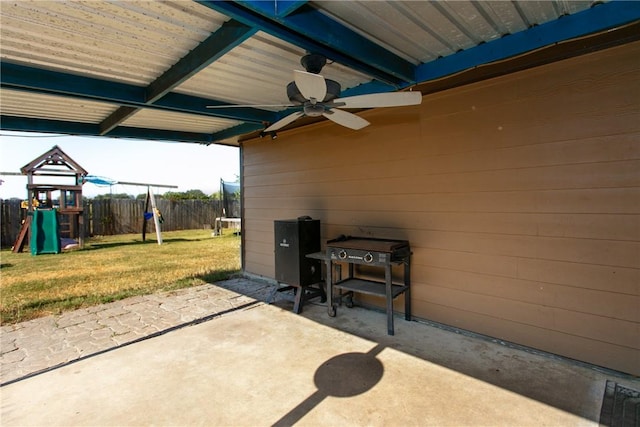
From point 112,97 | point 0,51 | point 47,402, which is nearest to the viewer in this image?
point 47,402

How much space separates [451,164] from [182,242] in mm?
9622

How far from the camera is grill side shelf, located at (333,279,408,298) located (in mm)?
3434

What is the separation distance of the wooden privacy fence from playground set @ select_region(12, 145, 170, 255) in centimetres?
106

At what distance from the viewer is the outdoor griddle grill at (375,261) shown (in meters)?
3.27

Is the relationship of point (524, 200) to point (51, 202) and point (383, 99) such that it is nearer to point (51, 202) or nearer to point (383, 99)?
point (383, 99)

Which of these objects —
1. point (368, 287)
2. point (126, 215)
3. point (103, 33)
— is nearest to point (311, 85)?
point (103, 33)

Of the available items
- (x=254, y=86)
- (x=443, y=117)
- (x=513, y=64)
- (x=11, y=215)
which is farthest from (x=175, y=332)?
(x=11, y=215)

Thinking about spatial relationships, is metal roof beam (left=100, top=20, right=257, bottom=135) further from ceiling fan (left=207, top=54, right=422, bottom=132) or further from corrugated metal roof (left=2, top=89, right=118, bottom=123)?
corrugated metal roof (left=2, top=89, right=118, bottom=123)

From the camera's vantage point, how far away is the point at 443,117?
338cm

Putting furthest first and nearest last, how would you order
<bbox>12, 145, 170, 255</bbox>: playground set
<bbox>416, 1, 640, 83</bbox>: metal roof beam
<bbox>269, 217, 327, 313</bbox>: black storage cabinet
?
<bbox>12, 145, 170, 255</bbox>: playground set, <bbox>269, 217, 327, 313</bbox>: black storage cabinet, <bbox>416, 1, 640, 83</bbox>: metal roof beam

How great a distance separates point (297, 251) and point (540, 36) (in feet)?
10.3

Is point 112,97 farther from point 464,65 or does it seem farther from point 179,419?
point 464,65

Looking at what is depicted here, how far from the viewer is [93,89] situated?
317 cm

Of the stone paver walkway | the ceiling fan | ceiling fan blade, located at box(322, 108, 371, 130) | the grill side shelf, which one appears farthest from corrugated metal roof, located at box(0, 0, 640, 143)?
the stone paver walkway
